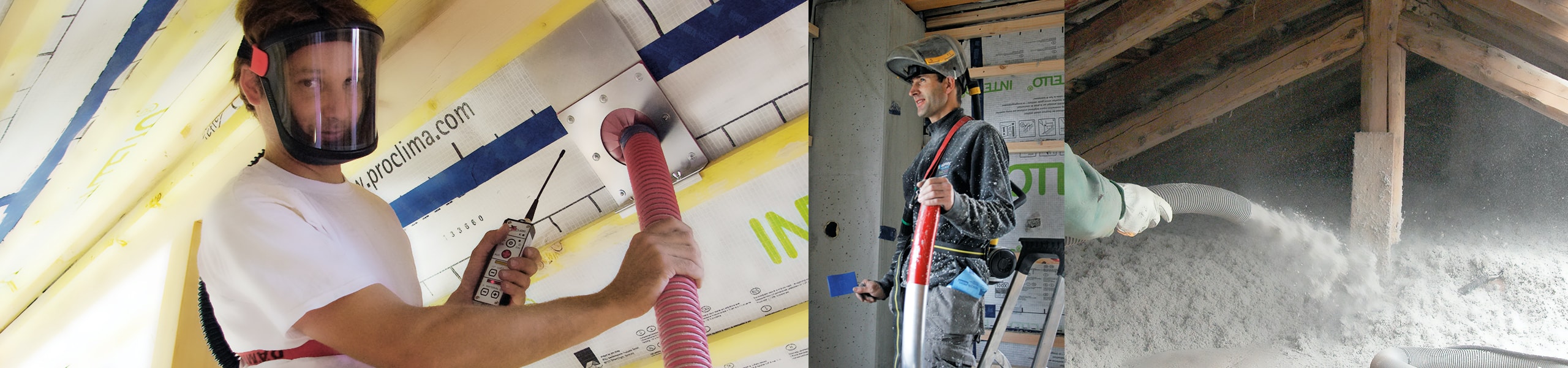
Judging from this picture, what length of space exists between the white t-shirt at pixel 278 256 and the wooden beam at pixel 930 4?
1067 millimetres

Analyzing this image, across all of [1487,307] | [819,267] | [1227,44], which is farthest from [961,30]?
[1487,307]

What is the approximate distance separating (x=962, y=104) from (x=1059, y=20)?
0.25m

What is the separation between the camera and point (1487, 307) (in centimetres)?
173

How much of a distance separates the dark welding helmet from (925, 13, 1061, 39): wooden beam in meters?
0.02

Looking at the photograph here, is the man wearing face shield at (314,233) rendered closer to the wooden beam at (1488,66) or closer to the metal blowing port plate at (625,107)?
the metal blowing port plate at (625,107)

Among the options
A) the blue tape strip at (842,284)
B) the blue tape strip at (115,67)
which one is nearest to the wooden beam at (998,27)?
the blue tape strip at (842,284)

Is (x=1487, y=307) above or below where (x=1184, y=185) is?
below

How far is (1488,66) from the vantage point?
173 cm

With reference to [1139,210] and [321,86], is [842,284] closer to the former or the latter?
[1139,210]

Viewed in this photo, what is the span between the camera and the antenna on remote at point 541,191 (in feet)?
4.74

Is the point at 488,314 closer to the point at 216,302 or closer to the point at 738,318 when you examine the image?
the point at 216,302

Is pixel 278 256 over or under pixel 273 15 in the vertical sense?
under

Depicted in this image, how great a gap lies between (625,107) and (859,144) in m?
0.48

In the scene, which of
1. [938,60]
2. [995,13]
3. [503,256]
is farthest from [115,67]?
[995,13]
